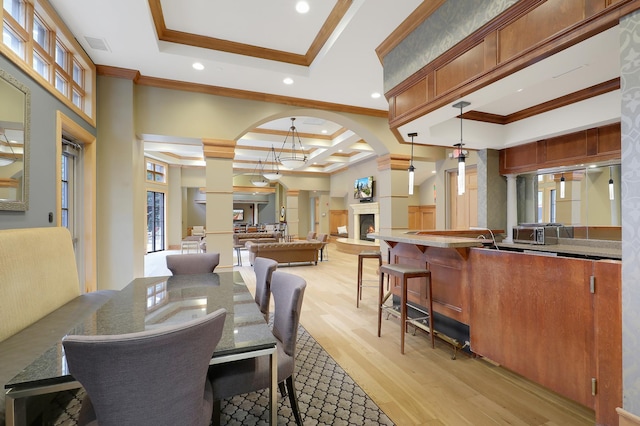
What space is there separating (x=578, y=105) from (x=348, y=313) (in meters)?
3.75

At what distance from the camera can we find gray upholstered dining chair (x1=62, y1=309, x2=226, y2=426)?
2.73 feet

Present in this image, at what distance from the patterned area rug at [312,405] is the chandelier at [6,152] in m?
1.59

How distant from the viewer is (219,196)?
14.5 feet

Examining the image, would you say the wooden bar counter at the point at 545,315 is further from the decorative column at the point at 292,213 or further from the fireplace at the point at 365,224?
the decorative column at the point at 292,213

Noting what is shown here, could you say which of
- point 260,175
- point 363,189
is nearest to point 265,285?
point 363,189

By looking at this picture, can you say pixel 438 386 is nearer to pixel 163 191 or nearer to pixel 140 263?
pixel 140 263

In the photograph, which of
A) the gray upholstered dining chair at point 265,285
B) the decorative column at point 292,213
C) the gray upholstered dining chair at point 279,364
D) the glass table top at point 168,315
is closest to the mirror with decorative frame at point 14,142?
the glass table top at point 168,315

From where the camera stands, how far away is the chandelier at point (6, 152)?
2008 mm

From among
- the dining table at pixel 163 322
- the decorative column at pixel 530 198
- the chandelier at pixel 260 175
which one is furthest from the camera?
the chandelier at pixel 260 175

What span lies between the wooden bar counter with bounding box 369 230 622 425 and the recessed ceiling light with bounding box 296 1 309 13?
2465mm

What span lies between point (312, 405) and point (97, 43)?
404 centimetres

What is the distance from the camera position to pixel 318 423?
1.81 metres

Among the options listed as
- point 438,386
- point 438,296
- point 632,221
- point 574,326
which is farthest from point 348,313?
point 632,221

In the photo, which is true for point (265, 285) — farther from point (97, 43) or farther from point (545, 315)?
point (97, 43)
